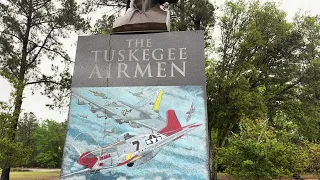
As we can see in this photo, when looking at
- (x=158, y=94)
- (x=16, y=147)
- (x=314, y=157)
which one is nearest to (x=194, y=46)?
→ (x=158, y=94)

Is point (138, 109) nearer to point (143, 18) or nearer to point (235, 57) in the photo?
point (143, 18)

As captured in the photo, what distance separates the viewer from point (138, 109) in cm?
498

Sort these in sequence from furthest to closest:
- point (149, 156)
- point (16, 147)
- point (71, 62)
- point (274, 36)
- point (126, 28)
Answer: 1. point (274, 36)
2. point (71, 62)
3. point (16, 147)
4. point (126, 28)
5. point (149, 156)

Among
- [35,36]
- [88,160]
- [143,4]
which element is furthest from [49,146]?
[88,160]

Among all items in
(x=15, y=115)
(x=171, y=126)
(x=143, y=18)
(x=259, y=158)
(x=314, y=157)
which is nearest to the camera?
(x=171, y=126)

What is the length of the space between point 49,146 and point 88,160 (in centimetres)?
3975

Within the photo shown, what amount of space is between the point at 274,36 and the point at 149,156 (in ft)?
49.5

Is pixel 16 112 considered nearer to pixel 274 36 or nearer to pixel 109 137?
pixel 109 137

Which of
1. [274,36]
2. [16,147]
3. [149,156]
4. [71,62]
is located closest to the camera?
[149,156]

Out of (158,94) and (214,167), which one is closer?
(158,94)

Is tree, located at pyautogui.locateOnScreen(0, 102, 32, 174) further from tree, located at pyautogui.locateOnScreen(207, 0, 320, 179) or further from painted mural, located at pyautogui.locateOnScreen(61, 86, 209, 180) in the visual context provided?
tree, located at pyautogui.locateOnScreen(207, 0, 320, 179)

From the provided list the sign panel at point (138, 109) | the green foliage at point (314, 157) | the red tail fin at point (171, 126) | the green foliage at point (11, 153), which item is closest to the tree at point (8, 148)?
the green foliage at point (11, 153)

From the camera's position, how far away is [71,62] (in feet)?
53.7

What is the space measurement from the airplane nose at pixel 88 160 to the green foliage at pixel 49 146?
123 ft
